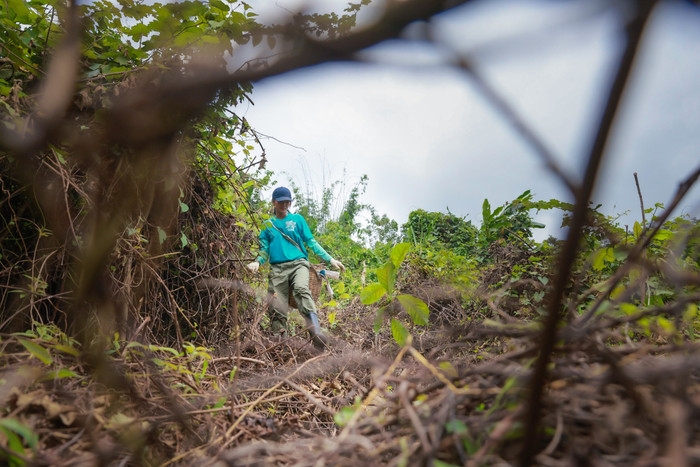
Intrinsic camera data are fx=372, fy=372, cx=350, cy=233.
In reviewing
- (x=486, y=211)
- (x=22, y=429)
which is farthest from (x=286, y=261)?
(x=22, y=429)

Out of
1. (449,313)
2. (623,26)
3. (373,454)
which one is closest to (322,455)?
(373,454)

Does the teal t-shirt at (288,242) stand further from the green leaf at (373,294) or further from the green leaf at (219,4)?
the green leaf at (373,294)

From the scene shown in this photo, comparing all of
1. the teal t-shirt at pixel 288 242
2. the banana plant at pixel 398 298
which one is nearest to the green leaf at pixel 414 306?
the banana plant at pixel 398 298

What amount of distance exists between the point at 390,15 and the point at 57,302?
2.50 m

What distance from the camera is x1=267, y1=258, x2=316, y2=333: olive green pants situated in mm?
4602

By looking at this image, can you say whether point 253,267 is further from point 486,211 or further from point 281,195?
point 486,211

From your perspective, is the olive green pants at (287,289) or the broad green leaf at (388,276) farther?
the olive green pants at (287,289)

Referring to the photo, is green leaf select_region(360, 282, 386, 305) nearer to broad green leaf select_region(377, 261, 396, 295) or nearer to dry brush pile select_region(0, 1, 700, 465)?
broad green leaf select_region(377, 261, 396, 295)

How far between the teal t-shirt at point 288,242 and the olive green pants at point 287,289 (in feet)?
0.32

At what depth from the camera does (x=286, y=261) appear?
16.1 feet

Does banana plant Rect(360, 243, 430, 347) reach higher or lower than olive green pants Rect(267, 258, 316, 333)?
higher

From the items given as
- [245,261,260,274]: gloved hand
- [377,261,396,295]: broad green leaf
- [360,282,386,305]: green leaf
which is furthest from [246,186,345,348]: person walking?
[377,261,396,295]: broad green leaf

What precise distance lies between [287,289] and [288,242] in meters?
0.62

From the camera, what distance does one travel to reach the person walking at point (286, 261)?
4621 mm
